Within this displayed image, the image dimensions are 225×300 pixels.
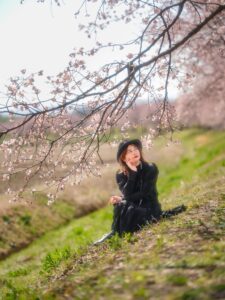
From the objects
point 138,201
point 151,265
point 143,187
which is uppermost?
point 143,187

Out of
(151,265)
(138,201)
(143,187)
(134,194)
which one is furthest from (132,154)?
(151,265)

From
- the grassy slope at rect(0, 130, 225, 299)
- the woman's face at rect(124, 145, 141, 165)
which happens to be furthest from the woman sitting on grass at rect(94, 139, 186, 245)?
the grassy slope at rect(0, 130, 225, 299)

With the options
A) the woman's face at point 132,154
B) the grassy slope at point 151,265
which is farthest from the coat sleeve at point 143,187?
the grassy slope at point 151,265

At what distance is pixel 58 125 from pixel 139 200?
2747 millimetres

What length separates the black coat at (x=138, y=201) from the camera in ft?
32.8

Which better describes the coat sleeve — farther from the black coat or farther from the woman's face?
the woman's face

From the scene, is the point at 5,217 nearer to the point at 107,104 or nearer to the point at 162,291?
the point at 107,104

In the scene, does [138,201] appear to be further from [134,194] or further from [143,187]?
[143,187]

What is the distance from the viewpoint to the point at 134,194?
10141mm

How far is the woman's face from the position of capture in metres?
10.1

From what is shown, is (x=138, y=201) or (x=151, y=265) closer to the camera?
(x=151, y=265)

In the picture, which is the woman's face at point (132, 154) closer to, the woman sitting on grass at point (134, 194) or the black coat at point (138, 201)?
the woman sitting on grass at point (134, 194)

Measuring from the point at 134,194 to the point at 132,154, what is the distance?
0.91 metres

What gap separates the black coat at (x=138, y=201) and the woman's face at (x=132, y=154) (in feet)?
0.73
